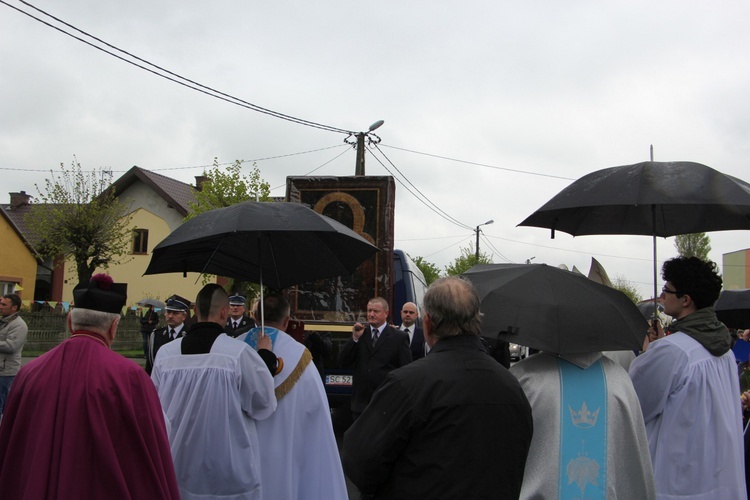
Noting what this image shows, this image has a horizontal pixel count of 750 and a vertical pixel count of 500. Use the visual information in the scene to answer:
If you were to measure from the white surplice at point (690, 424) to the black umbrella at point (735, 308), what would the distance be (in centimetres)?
350

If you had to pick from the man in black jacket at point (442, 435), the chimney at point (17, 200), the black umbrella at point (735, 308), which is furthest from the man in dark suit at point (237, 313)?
the chimney at point (17, 200)

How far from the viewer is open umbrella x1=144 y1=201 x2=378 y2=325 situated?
4.41m

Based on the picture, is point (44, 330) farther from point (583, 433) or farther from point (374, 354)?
point (583, 433)

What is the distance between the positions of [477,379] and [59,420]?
1.67 metres

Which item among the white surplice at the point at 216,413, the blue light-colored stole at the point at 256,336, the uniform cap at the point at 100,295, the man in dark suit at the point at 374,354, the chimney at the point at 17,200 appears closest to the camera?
the uniform cap at the point at 100,295

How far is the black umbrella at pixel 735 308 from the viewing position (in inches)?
264

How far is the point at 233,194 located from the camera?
27.6 metres

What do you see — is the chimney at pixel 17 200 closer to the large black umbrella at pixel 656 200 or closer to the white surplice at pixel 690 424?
the large black umbrella at pixel 656 200

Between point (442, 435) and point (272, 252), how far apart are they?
2.92 m

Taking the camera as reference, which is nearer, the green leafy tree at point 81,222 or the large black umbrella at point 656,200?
the large black umbrella at point 656,200

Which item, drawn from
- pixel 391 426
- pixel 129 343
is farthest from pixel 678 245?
pixel 391 426

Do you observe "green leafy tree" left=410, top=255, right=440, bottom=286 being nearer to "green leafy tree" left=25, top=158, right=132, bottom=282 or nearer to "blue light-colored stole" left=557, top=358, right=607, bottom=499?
"green leafy tree" left=25, top=158, right=132, bottom=282

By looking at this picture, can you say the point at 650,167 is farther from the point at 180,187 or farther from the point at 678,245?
the point at 678,245

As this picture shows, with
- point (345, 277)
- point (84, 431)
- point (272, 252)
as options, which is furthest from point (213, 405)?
point (345, 277)
